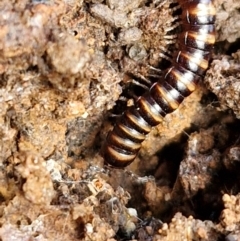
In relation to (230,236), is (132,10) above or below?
above

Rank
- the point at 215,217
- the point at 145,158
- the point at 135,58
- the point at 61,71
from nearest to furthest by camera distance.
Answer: the point at 61,71 < the point at 215,217 < the point at 135,58 < the point at 145,158

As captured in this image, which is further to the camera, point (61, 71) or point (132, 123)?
point (132, 123)

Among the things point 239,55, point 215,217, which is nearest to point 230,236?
point 215,217

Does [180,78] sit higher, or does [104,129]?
[180,78]

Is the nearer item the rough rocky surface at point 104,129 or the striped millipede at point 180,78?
the rough rocky surface at point 104,129

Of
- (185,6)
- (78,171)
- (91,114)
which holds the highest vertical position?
(185,6)

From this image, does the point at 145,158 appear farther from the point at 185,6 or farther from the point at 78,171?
the point at 185,6

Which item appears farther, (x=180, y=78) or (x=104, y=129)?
(x=104, y=129)
